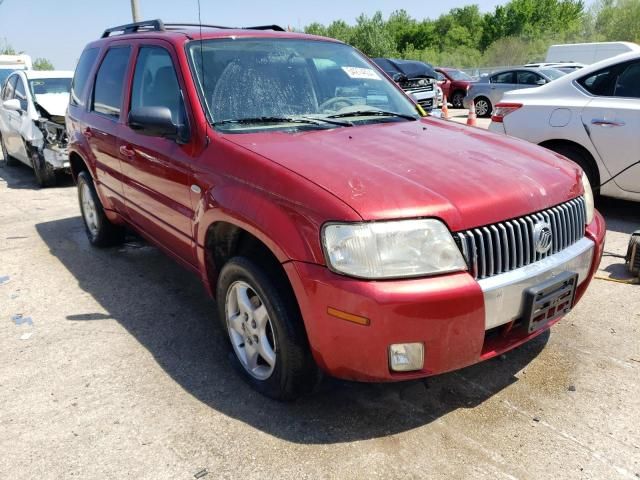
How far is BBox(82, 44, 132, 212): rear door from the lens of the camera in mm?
4078

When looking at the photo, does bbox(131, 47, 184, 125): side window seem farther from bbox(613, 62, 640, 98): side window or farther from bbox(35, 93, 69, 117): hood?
bbox(35, 93, 69, 117): hood

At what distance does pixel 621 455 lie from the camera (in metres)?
2.32

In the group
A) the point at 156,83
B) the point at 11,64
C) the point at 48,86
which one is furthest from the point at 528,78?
the point at 11,64

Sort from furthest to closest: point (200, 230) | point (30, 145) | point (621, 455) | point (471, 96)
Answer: point (471, 96), point (30, 145), point (200, 230), point (621, 455)

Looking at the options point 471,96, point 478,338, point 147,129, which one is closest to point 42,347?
point 147,129

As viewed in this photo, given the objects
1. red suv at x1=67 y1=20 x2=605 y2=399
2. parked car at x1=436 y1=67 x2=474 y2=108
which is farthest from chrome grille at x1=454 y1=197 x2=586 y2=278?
parked car at x1=436 y1=67 x2=474 y2=108

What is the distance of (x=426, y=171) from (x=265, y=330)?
1.10 m

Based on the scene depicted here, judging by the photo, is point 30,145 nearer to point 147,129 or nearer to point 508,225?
point 147,129

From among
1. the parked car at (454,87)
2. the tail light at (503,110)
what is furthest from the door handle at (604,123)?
the parked car at (454,87)

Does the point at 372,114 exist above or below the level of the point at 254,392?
above

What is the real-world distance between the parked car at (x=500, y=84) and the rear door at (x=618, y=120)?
10857mm

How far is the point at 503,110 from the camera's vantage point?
614 centimetres

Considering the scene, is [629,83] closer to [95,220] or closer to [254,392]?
[254,392]

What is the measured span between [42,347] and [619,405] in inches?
129
